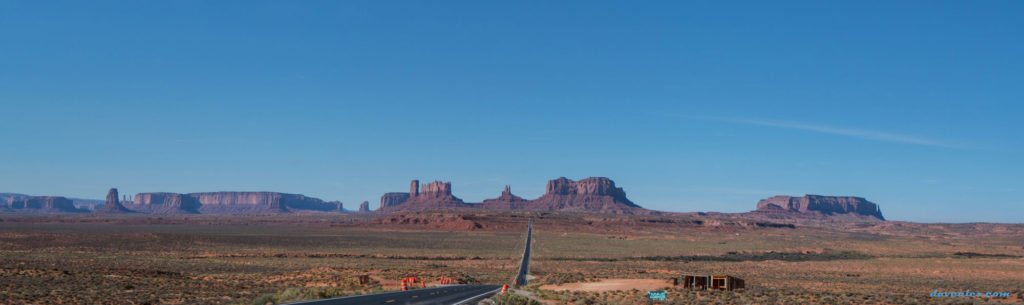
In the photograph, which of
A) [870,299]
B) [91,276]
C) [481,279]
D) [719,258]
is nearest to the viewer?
[870,299]

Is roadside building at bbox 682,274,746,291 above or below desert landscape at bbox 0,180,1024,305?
above

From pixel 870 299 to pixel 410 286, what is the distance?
24.3 m

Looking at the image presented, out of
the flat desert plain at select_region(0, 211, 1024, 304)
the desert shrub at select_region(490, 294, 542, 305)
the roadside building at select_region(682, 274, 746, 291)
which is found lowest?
the flat desert plain at select_region(0, 211, 1024, 304)

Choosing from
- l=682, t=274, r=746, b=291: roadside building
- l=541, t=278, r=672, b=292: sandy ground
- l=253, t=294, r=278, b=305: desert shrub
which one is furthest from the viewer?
l=541, t=278, r=672, b=292: sandy ground

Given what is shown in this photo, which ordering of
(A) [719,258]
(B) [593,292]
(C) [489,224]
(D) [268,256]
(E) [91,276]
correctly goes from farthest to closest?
(C) [489,224] → (A) [719,258] → (D) [268,256] → (E) [91,276] → (B) [593,292]

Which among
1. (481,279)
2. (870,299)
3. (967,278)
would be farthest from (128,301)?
(967,278)

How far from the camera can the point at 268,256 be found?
69.4 metres

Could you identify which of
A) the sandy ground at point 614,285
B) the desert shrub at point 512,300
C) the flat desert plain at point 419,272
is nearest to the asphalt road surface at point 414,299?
the desert shrub at point 512,300

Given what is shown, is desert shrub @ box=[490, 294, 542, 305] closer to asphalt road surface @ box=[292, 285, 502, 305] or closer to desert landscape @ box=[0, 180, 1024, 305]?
desert landscape @ box=[0, 180, 1024, 305]

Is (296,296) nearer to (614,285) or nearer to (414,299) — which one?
(414,299)

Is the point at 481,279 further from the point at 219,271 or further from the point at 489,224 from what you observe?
the point at 489,224

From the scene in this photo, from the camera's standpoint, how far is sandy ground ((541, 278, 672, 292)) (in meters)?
34.9

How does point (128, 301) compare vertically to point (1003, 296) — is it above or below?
below

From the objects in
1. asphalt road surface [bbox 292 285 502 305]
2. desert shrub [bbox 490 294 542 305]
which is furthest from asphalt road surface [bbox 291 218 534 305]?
desert shrub [bbox 490 294 542 305]
